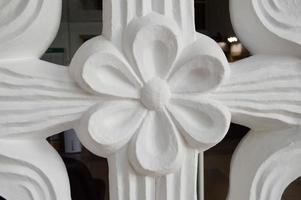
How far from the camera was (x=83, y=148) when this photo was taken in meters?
0.48

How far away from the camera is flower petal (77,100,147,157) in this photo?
35 cm

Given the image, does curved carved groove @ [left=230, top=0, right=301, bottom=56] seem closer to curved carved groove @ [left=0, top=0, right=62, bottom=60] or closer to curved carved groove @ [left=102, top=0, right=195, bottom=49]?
curved carved groove @ [left=102, top=0, right=195, bottom=49]

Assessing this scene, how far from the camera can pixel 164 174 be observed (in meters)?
0.36

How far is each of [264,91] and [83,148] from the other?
20 cm

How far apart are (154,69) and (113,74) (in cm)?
3

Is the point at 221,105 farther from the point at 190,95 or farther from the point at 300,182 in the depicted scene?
the point at 300,182

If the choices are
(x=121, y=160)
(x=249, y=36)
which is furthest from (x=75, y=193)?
(x=249, y=36)

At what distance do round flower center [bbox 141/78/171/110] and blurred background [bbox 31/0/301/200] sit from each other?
122 millimetres

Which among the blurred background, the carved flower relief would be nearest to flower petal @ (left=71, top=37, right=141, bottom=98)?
the carved flower relief

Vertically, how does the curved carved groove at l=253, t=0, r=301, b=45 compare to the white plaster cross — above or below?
above

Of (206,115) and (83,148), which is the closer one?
(206,115)

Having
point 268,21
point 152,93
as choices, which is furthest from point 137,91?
point 268,21

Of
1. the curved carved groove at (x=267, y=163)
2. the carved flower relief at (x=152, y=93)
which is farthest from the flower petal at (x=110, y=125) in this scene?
the curved carved groove at (x=267, y=163)

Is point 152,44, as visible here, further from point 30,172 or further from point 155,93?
point 30,172
